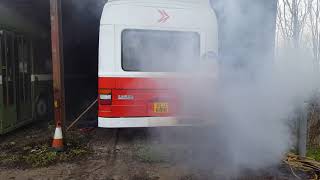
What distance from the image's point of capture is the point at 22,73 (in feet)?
23.0

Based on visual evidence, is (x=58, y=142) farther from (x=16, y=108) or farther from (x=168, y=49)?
(x=168, y=49)

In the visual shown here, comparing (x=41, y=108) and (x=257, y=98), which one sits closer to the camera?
(x=257, y=98)

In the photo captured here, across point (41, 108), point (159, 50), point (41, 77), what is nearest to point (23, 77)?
point (41, 77)

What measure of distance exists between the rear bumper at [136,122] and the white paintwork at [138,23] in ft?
2.34

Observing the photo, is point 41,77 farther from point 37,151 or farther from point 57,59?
point 37,151

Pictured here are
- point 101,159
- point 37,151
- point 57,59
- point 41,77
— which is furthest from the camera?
point 41,77

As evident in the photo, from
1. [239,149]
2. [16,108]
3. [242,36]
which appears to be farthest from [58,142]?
[242,36]

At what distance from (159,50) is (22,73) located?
118 inches

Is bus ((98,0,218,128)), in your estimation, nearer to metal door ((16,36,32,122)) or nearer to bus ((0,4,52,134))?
bus ((0,4,52,134))

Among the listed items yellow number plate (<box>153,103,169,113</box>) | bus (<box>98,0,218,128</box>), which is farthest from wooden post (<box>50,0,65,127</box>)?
→ yellow number plate (<box>153,103,169,113</box>)

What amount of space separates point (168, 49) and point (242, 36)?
1245 millimetres

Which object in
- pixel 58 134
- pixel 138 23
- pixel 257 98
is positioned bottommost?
pixel 58 134

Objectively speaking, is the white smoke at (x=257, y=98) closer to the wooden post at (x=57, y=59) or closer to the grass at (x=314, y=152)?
the grass at (x=314, y=152)

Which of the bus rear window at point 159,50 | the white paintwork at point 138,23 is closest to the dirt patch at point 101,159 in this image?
the white paintwork at point 138,23
